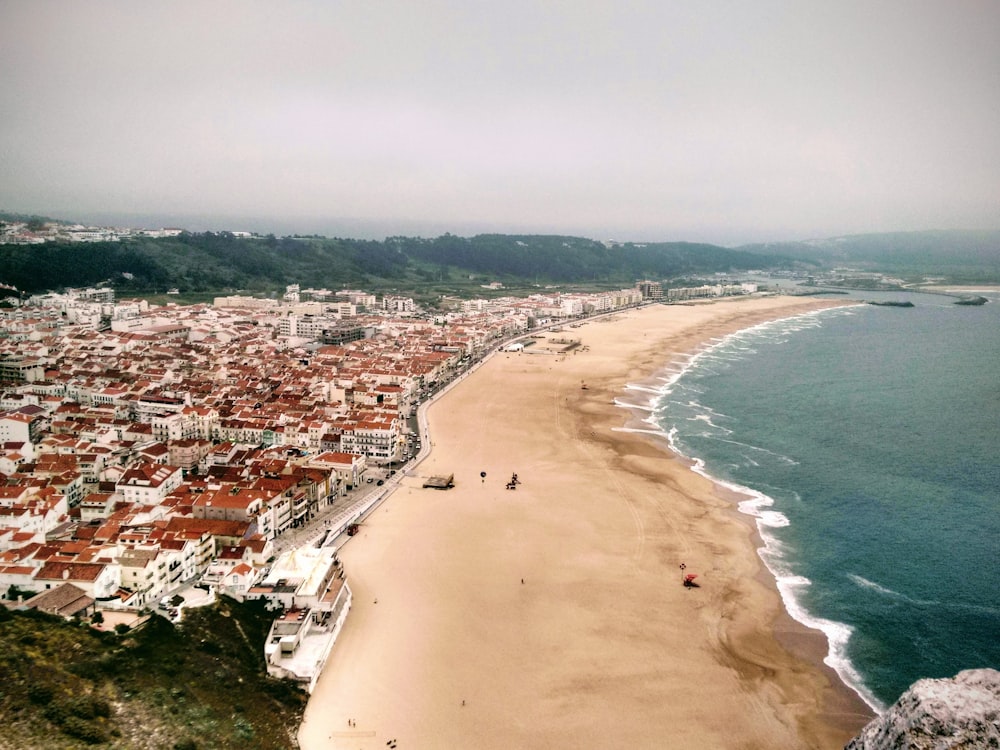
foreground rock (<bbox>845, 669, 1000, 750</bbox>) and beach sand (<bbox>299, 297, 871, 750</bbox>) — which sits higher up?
foreground rock (<bbox>845, 669, 1000, 750</bbox>)

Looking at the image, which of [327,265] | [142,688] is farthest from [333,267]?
[142,688]

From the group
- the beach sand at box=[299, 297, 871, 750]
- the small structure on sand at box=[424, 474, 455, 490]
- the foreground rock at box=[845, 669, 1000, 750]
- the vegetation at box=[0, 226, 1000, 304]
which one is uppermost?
the vegetation at box=[0, 226, 1000, 304]

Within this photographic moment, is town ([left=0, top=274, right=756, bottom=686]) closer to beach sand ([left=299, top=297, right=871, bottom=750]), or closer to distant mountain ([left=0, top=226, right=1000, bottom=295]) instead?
beach sand ([left=299, top=297, right=871, bottom=750])

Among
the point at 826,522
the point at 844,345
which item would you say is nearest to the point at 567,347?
the point at 844,345

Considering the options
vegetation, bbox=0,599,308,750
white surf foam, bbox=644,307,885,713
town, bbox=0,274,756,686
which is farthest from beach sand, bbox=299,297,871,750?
town, bbox=0,274,756,686

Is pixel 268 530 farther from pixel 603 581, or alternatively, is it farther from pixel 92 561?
pixel 603 581

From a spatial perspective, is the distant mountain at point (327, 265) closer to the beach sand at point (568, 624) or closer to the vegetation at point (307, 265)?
the vegetation at point (307, 265)

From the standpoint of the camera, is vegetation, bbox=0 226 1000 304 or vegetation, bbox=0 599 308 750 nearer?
vegetation, bbox=0 599 308 750

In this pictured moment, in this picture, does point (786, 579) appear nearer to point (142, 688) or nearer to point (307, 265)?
point (142, 688)
